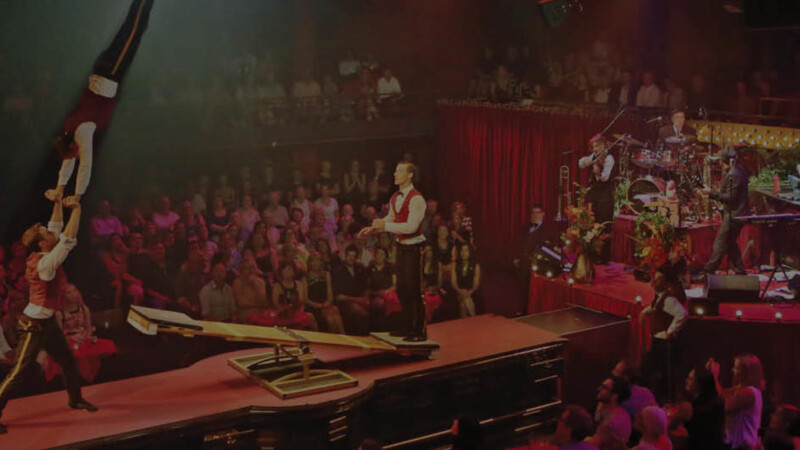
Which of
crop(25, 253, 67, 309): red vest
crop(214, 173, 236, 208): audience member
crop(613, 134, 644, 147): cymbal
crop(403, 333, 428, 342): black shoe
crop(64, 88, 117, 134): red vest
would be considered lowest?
crop(403, 333, 428, 342): black shoe

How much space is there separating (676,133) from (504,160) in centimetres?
240

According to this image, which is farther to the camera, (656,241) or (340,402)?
(656,241)

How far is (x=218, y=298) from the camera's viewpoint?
31.5ft

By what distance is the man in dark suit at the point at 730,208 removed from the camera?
1007 centimetres

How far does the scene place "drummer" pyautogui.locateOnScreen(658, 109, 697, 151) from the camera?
1166 centimetres

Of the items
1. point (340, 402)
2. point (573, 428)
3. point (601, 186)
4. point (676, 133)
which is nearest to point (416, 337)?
point (340, 402)

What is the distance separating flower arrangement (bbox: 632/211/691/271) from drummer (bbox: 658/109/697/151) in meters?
1.48

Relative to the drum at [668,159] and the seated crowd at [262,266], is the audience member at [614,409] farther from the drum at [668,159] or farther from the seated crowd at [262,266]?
the drum at [668,159]

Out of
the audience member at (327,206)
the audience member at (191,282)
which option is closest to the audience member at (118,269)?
the audience member at (191,282)

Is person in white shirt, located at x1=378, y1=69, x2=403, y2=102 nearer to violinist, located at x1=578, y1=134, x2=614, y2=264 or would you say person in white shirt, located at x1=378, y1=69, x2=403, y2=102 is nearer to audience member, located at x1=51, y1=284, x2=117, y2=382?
violinist, located at x1=578, y1=134, x2=614, y2=264

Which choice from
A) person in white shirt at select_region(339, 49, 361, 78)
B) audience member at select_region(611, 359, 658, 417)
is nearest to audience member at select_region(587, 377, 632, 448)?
audience member at select_region(611, 359, 658, 417)

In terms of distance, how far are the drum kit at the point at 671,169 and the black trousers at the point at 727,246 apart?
1181 mm

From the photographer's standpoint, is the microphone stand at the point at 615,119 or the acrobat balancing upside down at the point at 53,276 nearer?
the acrobat balancing upside down at the point at 53,276

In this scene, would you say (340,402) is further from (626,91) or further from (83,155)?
(626,91)
